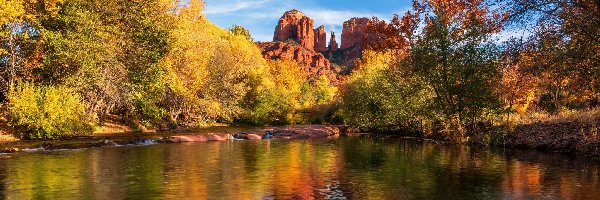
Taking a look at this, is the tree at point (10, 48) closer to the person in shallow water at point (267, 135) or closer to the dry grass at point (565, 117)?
the person in shallow water at point (267, 135)

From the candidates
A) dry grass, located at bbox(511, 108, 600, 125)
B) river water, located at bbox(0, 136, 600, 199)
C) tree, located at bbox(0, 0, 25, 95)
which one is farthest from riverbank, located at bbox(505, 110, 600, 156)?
tree, located at bbox(0, 0, 25, 95)

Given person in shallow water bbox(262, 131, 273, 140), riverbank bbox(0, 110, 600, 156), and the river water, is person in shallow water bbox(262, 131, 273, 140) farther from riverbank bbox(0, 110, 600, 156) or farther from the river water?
the river water

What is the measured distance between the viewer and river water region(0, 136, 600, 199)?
16234 mm

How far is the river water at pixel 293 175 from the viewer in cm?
1623

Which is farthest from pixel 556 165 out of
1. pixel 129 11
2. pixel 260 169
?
pixel 129 11

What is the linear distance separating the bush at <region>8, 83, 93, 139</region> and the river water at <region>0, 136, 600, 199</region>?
8.10 m

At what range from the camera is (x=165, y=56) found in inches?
1892

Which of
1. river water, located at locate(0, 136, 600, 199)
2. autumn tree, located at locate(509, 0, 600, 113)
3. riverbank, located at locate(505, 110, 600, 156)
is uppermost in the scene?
autumn tree, located at locate(509, 0, 600, 113)

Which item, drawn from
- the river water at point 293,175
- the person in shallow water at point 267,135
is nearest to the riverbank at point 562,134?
the river water at point 293,175

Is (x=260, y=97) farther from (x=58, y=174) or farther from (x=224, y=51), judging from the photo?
(x=58, y=174)

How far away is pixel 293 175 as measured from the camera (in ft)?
67.6

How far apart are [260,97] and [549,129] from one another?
4325 centimetres

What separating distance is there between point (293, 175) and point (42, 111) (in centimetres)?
2493

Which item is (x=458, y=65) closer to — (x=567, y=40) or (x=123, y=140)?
(x=567, y=40)
